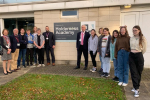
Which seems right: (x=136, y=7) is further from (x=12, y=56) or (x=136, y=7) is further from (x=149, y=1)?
(x=12, y=56)

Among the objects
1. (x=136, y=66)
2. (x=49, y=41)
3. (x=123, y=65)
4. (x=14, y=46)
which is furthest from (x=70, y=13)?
(x=136, y=66)

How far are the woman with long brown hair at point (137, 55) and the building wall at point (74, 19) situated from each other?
317cm

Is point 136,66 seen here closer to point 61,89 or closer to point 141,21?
point 61,89

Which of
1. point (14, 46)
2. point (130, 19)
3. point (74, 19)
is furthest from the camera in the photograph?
point (74, 19)

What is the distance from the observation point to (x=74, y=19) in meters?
7.61

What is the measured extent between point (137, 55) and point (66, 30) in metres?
4.61

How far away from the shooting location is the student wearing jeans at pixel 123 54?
4.50 metres

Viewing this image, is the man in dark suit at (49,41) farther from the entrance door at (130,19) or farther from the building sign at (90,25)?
the entrance door at (130,19)

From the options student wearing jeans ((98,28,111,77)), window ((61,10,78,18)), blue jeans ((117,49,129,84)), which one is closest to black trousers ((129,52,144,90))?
blue jeans ((117,49,129,84))

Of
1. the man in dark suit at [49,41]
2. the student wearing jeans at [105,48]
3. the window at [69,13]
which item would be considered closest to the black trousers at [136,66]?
the student wearing jeans at [105,48]

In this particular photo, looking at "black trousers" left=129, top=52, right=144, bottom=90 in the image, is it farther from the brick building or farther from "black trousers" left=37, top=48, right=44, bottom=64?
"black trousers" left=37, top=48, right=44, bottom=64

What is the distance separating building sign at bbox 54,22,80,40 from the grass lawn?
293 cm

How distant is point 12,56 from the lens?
20.9ft

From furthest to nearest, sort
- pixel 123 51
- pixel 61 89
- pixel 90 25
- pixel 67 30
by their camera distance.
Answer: pixel 67 30 < pixel 90 25 < pixel 123 51 < pixel 61 89
